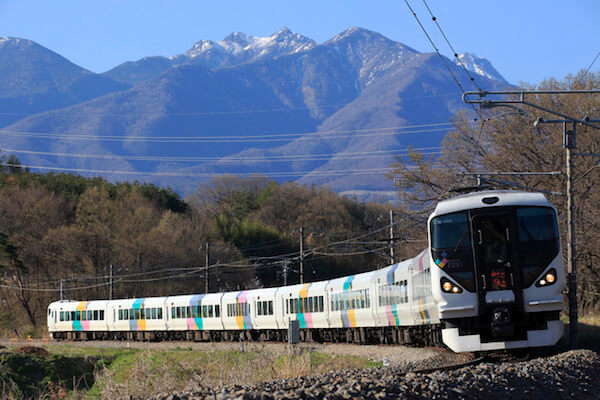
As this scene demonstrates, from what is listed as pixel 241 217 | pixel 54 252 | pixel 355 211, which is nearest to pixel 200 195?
pixel 241 217

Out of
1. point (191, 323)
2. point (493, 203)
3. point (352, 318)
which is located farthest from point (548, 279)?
point (191, 323)

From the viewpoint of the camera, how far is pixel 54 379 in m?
32.7

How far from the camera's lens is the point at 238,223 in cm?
8331

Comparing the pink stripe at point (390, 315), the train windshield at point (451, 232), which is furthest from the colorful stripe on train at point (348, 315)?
the train windshield at point (451, 232)

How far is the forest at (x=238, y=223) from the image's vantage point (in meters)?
36.9

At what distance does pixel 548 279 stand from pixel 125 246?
171 feet

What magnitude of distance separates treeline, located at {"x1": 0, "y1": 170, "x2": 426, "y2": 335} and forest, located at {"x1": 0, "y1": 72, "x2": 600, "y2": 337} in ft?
0.37

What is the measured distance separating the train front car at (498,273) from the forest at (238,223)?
5405 mm

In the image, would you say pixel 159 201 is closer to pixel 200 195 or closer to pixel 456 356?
pixel 200 195

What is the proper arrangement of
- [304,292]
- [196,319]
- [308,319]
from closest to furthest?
[308,319]
[304,292]
[196,319]

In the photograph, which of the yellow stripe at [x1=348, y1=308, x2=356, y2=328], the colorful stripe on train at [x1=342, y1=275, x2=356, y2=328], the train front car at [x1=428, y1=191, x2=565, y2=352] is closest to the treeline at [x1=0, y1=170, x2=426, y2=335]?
the colorful stripe on train at [x1=342, y1=275, x2=356, y2=328]

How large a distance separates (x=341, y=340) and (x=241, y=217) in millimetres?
62687

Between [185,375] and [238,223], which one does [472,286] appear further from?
[238,223]

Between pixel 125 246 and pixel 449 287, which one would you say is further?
pixel 125 246
